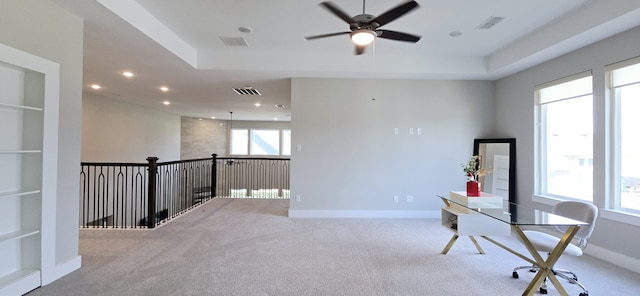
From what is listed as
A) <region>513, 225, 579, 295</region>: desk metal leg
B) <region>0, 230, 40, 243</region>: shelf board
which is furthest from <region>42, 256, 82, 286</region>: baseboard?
<region>513, 225, 579, 295</region>: desk metal leg

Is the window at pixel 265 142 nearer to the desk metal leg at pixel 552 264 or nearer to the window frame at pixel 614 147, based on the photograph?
the window frame at pixel 614 147

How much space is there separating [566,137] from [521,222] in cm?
261

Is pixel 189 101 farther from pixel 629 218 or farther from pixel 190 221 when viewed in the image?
pixel 629 218

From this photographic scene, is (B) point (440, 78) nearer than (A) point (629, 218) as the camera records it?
No

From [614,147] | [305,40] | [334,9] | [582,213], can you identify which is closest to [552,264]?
[582,213]

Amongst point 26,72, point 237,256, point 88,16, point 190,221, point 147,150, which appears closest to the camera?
point 26,72

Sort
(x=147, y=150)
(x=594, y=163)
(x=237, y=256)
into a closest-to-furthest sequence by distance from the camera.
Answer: (x=237, y=256) < (x=594, y=163) < (x=147, y=150)

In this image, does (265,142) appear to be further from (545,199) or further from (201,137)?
(545,199)

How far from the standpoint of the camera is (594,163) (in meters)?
3.45

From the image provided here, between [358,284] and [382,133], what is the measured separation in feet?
10.2

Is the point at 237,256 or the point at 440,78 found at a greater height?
the point at 440,78

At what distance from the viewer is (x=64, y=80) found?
2668 mm

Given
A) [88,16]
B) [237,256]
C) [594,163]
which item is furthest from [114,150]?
[594,163]

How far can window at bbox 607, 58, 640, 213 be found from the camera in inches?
121
